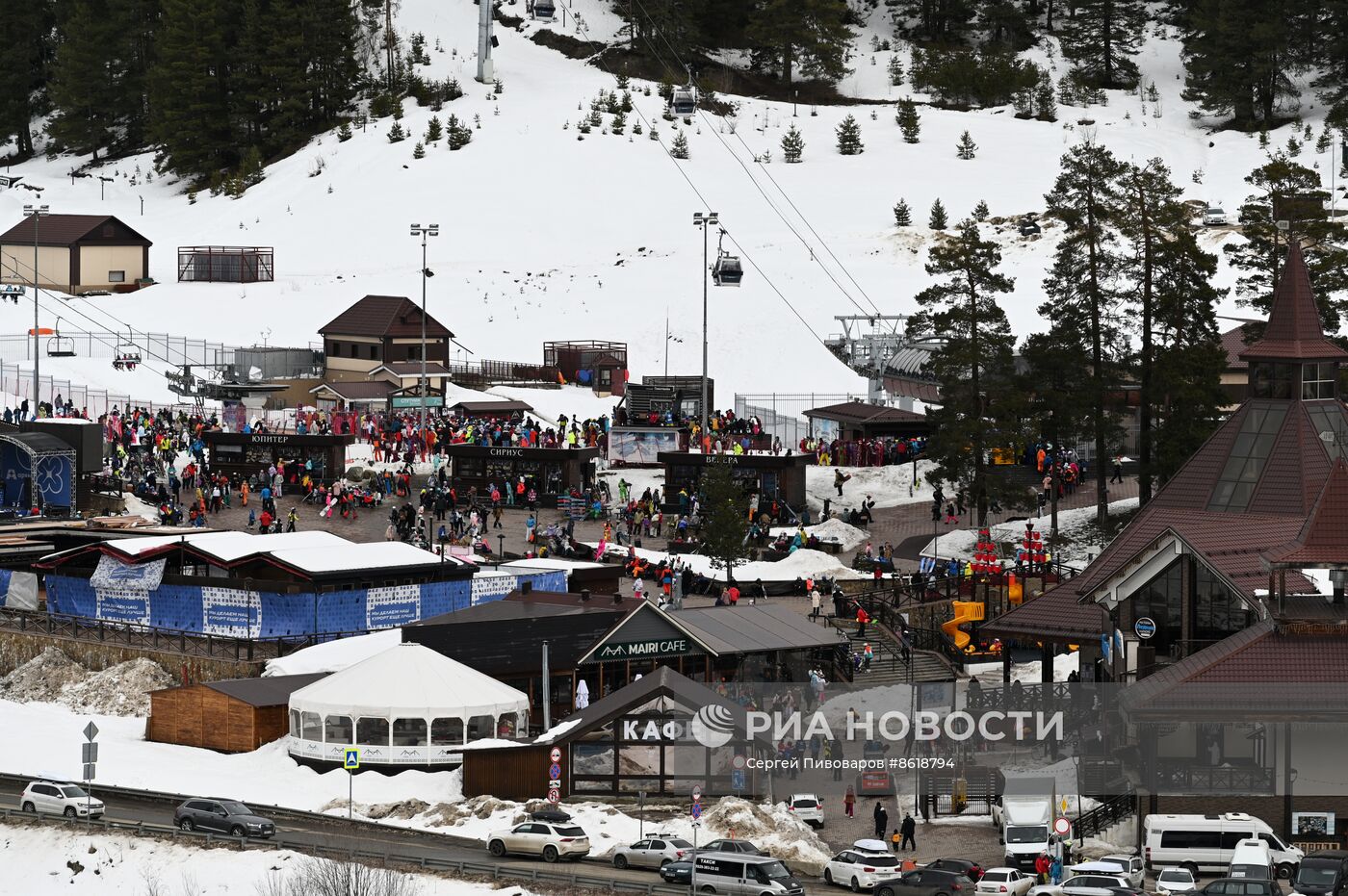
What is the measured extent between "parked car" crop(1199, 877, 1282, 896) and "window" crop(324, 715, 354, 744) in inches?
705

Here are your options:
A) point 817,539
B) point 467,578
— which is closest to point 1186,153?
point 817,539

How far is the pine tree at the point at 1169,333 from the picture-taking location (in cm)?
6431

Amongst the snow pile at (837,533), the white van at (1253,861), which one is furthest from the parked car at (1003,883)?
the snow pile at (837,533)

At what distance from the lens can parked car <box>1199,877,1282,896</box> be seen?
3569 centimetres

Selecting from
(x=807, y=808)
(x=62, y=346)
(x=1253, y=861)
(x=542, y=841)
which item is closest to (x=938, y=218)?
(x=62, y=346)

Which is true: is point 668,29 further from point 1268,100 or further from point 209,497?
point 209,497

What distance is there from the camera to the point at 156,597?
56.0 metres

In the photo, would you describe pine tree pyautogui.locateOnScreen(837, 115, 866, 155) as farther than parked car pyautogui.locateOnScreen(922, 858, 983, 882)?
Yes

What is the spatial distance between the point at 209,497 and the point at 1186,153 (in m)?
75.0

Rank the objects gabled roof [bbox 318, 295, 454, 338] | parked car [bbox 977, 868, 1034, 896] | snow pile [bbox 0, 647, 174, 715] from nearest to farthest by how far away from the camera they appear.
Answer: parked car [bbox 977, 868, 1034, 896] → snow pile [bbox 0, 647, 174, 715] → gabled roof [bbox 318, 295, 454, 338]

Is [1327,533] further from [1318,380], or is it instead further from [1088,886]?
[1088,886]

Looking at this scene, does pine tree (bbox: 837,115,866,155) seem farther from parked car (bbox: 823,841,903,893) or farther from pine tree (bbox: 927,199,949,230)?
parked car (bbox: 823,841,903,893)

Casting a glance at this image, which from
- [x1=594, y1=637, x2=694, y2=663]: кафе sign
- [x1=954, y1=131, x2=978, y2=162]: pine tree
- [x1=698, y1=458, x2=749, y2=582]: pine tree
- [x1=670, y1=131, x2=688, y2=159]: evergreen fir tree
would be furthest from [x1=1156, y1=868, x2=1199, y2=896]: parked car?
[x1=954, y1=131, x2=978, y2=162]: pine tree

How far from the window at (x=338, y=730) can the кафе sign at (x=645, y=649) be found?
5543 millimetres
